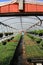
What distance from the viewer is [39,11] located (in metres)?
9.95

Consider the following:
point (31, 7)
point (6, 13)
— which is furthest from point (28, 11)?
point (6, 13)

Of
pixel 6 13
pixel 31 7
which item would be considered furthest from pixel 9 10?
pixel 31 7

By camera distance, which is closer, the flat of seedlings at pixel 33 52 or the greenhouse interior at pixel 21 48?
the greenhouse interior at pixel 21 48

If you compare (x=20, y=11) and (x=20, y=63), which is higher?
(x=20, y=11)

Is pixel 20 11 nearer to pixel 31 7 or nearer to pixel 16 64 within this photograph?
pixel 31 7

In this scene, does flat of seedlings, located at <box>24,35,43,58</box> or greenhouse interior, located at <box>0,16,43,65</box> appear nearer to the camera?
greenhouse interior, located at <box>0,16,43,65</box>

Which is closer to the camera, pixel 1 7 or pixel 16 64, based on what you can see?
pixel 1 7

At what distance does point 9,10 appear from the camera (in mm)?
10125

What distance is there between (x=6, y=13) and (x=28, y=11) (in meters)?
0.89

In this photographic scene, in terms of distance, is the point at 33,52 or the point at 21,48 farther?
the point at 21,48

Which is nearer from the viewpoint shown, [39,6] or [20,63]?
[39,6]

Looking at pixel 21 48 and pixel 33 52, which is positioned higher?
pixel 33 52

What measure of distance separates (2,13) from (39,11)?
4.95 ft

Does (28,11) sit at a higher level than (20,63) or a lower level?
higher
